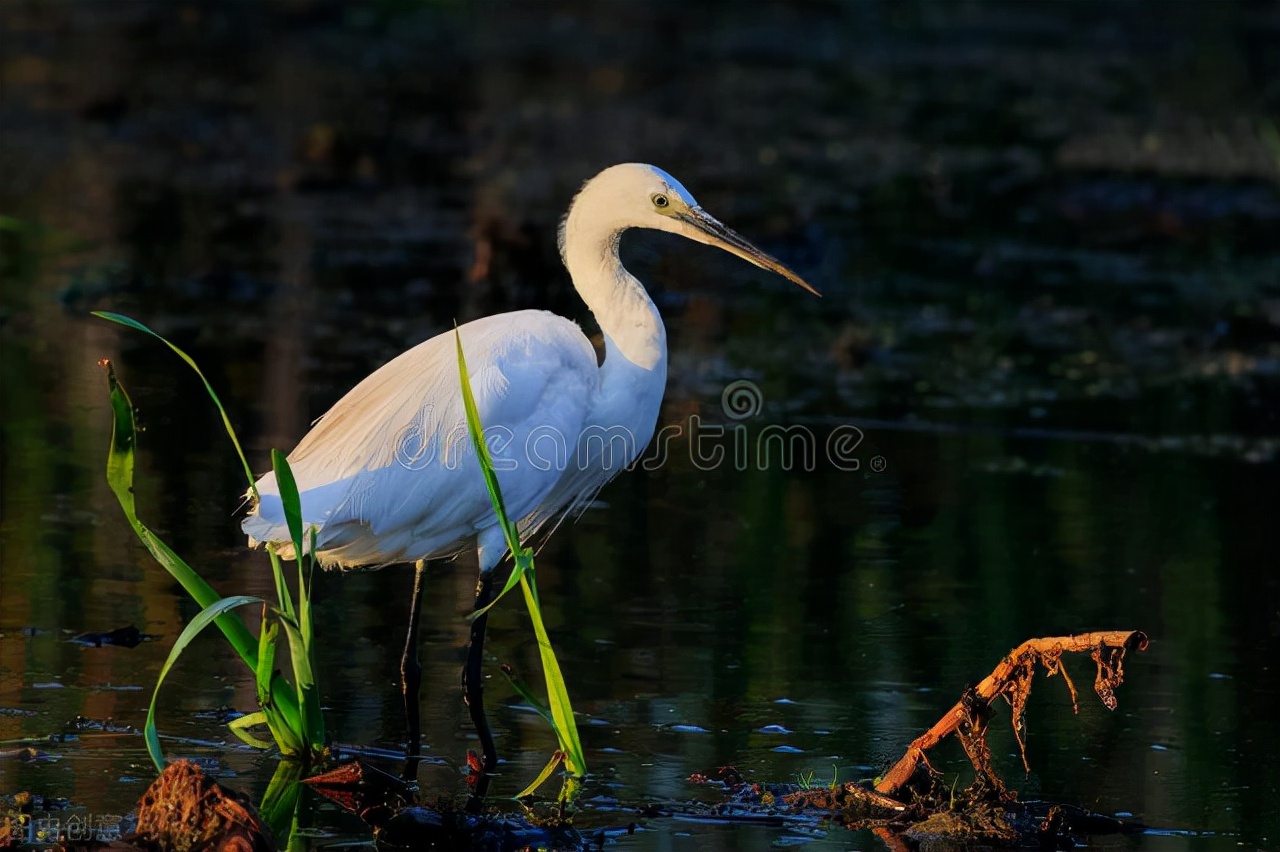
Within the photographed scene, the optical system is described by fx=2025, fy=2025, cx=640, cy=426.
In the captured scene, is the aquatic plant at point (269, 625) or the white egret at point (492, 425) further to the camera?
the white egret at point (492, 425)

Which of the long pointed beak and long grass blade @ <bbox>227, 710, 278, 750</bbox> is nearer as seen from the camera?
long grass blade @ <bbox>227, 710, 278, 750</bbox>

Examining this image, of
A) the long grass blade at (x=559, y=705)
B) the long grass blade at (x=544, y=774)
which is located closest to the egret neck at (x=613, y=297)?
the long grass blade at (x=559, y=705)

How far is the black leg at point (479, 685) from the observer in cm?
550

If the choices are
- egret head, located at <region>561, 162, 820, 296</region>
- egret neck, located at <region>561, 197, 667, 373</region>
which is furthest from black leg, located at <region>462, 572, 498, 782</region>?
egret head, located at <region>561, 162, 820, 296</region>

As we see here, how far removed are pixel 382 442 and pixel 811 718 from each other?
4.95ft

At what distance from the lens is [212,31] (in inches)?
909

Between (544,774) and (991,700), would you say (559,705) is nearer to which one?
(544,774)

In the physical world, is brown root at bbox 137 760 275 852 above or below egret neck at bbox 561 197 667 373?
below

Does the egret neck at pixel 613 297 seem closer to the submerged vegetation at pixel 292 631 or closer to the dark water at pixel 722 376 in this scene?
the dark water at pixel 722 376

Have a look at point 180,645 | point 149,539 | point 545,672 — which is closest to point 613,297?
point 545,672

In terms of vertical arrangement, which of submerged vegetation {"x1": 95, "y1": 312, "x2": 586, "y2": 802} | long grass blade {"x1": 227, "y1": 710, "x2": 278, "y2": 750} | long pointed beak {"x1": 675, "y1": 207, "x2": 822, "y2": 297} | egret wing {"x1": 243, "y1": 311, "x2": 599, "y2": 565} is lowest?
long grass blade {"x1": 227, "y1": 710, "x2": 278, "y2": 750}

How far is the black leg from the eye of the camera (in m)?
5.50

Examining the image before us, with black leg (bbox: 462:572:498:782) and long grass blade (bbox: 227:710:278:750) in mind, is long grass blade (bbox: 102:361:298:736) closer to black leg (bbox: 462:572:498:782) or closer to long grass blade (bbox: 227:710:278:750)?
long grass blade (bbox: 227:710:278:750)

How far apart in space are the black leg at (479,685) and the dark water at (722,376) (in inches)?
3.8
